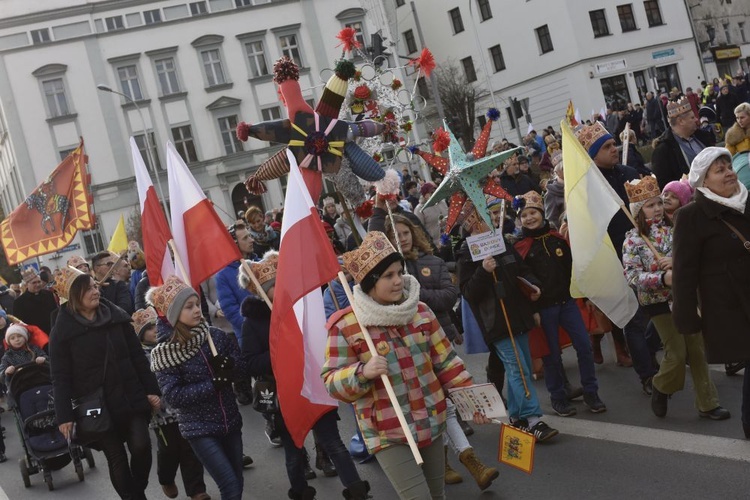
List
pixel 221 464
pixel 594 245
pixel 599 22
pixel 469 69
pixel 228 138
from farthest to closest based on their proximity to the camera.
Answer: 1. pixel 469 69
2. pixel 228 138
3. pixel 599 22
4. pixel 594 245
5. pixel 221 464

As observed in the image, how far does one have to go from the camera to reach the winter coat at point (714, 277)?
501cm

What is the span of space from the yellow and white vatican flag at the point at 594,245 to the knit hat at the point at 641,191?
136mm

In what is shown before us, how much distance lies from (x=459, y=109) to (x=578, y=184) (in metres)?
38.6

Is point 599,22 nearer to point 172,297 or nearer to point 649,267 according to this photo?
point 649,267

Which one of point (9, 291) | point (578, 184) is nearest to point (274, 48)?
point (9, 291)

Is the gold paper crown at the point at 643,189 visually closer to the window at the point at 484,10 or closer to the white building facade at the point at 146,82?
the white building facade at the point at 146,82

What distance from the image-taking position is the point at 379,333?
15.4 feet

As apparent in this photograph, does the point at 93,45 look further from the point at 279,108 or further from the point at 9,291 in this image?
the point at 9,291

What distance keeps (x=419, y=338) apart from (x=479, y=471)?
165cm

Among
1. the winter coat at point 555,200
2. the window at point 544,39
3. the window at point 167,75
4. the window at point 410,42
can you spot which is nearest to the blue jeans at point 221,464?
the winter coat at point 555,200

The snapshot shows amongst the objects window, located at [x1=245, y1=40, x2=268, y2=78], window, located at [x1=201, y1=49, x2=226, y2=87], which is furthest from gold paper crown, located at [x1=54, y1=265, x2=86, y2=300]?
window, located at [x1=245, y1=40, x2=268, y2=78]

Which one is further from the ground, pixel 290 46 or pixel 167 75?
pixel 290 46

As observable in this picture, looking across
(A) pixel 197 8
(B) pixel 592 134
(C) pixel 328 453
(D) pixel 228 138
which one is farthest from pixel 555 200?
(A) pixel 197 8

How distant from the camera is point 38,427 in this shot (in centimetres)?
898
